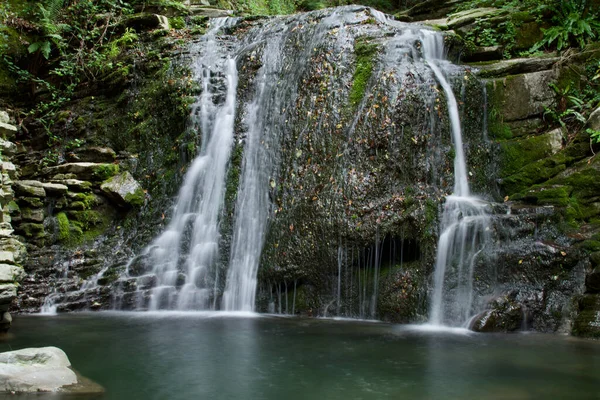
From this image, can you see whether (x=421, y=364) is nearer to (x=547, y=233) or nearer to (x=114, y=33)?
(x=547, y=233)

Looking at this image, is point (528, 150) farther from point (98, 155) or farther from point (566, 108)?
point (98, 155)

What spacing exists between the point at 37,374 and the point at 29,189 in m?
5.84

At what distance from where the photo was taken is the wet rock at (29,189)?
9.01 m

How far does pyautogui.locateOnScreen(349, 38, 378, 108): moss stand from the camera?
873cm

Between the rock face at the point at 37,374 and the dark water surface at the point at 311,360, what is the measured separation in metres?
0.30

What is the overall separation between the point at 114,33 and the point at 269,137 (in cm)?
665

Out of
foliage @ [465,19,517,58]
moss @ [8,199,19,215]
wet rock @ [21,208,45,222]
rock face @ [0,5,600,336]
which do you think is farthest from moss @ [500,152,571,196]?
moss @ [8,199,19,215]

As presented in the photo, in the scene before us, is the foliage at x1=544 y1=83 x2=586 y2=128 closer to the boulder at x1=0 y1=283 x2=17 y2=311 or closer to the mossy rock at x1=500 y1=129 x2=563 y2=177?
the mossy rock at x1=500 y1=129 x2=563 y2=177

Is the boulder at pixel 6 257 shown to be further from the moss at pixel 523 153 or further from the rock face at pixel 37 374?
the moss at pixel 523 153

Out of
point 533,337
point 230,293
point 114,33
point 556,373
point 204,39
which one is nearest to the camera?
point 556,373

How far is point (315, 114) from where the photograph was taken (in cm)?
885

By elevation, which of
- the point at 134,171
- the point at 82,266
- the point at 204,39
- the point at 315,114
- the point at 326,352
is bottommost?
the point at 326,352

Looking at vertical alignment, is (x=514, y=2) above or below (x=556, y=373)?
above

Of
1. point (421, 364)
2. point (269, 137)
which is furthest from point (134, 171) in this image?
point (421, 364)
